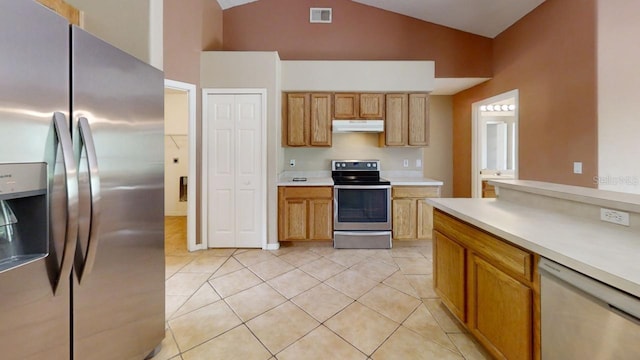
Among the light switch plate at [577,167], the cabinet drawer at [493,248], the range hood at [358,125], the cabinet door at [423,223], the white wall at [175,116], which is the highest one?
the white wall at [175,116]

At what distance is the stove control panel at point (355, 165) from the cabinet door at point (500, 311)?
8.57 ft

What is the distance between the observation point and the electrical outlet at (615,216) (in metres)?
1.29

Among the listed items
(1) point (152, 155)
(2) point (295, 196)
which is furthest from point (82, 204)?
(2) point (295, 196)

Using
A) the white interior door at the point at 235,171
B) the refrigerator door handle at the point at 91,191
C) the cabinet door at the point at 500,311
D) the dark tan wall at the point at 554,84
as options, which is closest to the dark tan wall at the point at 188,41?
the white interior door at the point at 235,171

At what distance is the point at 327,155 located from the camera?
4.24 meters

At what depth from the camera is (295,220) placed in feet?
11.8

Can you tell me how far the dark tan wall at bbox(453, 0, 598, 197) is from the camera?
2.76 meters

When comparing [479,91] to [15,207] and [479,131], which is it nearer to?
[479,131]

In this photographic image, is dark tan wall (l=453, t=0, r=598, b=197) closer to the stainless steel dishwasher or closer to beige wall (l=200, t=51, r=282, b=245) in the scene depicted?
the stainless steel dishwasher

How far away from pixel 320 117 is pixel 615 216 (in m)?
3.15

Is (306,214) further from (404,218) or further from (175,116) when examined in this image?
(175,116)

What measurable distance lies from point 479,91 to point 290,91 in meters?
3.32

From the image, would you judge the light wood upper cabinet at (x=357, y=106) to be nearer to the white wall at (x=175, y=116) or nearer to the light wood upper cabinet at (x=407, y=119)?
the light wood upper cabinet at (x=407, y=119)

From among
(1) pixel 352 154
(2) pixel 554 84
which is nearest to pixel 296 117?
(1) pixel 352 154
